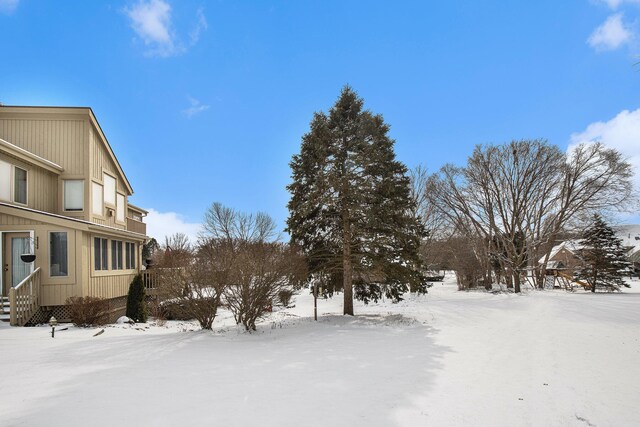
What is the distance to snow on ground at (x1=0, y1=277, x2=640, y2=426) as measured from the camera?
4.78 metres

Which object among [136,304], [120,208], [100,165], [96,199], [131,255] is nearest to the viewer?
[136,304]

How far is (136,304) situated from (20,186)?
6.03m

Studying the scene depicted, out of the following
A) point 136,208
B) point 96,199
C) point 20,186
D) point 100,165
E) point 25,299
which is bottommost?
point 25,299

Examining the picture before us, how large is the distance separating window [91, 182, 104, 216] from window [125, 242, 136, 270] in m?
1.99

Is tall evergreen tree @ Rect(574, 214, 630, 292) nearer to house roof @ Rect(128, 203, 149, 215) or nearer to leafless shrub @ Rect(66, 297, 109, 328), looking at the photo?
leafless shrub @ Rect(66, 297, 109, 328)

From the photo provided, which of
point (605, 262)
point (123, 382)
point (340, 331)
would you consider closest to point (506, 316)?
point (340, 331)

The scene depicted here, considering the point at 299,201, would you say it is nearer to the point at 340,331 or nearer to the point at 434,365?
the point at 340,331

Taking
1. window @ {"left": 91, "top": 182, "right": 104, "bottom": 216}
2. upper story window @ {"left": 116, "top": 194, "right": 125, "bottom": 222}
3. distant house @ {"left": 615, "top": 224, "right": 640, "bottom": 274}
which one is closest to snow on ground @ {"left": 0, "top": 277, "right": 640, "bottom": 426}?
window @ {"left": 91, "top": 182, "right": 104, "bottom": 216}

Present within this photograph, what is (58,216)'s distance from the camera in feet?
42.4

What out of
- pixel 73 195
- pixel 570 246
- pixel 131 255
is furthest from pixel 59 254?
pixel 570 246

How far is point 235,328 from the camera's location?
11430mm

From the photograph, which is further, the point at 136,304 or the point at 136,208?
the point at 136,208

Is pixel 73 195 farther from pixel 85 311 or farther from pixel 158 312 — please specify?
pixel 85 311

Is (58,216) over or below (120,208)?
below
